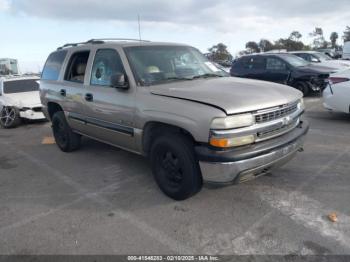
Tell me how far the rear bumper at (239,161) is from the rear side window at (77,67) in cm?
285

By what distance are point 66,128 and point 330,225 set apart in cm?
460

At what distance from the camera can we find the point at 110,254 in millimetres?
3051

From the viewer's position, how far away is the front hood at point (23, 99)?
382 inches

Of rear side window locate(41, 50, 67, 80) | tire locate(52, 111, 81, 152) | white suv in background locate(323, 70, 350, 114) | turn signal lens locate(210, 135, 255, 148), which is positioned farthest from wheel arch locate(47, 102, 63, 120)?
white suv in background locate(323, 70, 350, 114)

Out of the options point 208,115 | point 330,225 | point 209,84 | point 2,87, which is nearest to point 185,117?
point 208,115

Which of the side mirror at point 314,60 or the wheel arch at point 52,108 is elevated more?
the side mirror at point 314,60

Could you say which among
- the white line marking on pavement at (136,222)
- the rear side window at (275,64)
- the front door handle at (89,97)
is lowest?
the white line marking on pavement at (136,222)

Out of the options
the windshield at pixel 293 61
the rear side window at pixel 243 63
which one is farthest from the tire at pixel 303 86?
the rear side window at pixel 243 63

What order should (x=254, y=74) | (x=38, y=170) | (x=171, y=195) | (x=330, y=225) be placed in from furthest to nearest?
(x=254, y=74)
(x=38, y=170)
(x=171, y=195)
(x=330, y=225)

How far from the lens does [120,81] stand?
4.17 meters

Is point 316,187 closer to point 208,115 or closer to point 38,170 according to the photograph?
point 208,115

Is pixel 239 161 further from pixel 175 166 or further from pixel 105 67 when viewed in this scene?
pixel 105 67

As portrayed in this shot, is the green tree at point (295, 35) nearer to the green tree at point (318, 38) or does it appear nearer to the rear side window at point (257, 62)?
the green tree at point (318, 38)

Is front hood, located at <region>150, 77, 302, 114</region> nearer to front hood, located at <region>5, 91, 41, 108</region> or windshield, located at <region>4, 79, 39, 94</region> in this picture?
front hood, located at <region>5, 91, 41, 108</region>
